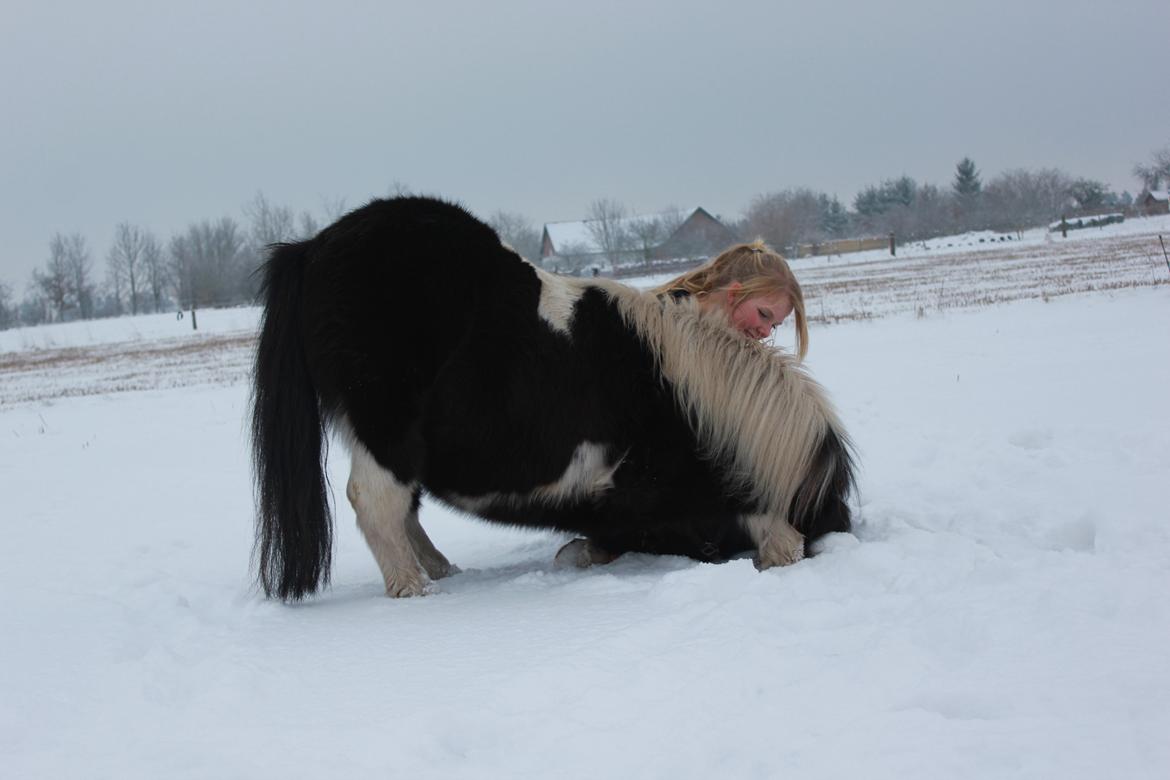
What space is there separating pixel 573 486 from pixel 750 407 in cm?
81

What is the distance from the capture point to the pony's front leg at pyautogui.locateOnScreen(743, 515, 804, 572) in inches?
143

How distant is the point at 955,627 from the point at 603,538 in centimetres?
176

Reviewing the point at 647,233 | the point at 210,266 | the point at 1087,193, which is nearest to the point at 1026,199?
the point at 1087,193

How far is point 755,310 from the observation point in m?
4.05

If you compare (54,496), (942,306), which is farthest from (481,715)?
(942,306)

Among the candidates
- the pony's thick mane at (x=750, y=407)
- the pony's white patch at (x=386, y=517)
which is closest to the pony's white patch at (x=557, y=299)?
the pony's thick mane at (x=750, y=407)

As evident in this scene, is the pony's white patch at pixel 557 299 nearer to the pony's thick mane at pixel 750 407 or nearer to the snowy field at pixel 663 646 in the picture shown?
the pony's thick mane at pixel 750 407

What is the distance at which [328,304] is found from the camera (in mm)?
3529

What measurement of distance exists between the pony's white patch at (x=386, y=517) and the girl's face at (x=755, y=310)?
5.48 feet

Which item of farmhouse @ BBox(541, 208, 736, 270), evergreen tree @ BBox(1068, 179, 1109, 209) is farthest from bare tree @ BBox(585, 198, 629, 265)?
evergreen tree @ BBox(1068, 179, 1109, 209)

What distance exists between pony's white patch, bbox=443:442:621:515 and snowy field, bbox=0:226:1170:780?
37 centimetres

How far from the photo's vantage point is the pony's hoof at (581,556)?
403 centimetres

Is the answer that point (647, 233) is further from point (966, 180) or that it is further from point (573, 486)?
point (573, 486)

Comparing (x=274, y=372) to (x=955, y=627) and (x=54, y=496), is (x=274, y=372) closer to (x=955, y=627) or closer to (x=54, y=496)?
(x=955, y=627)
